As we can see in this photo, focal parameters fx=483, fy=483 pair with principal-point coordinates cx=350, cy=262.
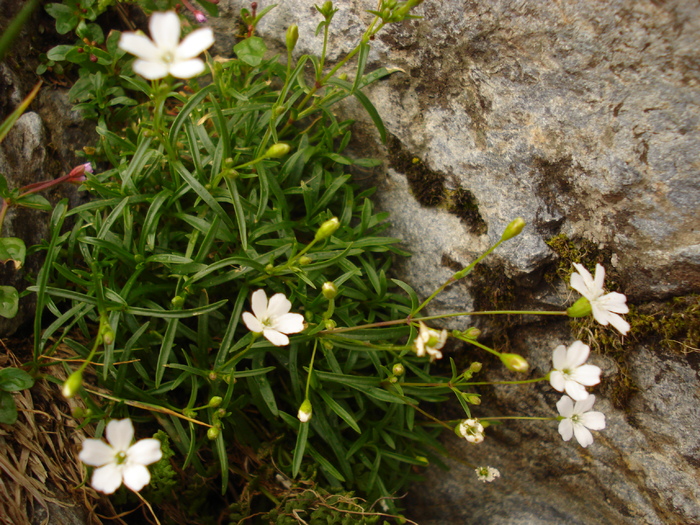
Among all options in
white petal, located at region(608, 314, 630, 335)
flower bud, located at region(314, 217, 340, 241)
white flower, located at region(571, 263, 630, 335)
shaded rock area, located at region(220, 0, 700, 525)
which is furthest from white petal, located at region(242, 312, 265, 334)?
white petal, located at region(608, 314, 630, 335)

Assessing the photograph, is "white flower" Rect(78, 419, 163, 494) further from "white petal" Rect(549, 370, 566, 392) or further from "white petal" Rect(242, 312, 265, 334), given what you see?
"white petal" Rect(549, 370, 566, 392)

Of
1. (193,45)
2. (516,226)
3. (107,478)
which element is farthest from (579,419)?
(193,45)

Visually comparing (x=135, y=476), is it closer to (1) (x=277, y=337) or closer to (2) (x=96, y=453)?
(2) (x=96, y=453)

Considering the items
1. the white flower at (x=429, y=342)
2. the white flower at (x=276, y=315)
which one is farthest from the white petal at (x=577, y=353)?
the white flower at (x=276, y=315)

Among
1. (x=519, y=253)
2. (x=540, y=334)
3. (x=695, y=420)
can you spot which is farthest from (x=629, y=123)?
(x=695, y=420)

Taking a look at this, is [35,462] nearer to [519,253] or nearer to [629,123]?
[519,253]

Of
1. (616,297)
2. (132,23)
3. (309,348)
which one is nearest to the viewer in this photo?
(616,297)
